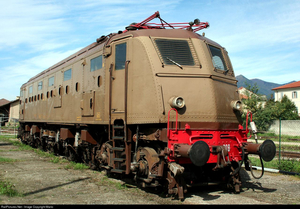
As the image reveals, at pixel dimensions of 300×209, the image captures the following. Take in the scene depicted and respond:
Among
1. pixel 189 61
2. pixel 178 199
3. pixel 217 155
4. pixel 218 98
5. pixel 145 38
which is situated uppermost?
pixel 145 38

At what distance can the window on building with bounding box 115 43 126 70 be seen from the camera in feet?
25.1

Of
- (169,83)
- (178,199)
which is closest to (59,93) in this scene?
(169,83)

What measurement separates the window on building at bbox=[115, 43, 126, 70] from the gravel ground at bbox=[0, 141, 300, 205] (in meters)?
3.11

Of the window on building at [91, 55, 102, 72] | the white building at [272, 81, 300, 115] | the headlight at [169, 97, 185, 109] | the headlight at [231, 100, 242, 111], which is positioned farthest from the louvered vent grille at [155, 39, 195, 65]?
the white building at [272, 81, 300, 115]

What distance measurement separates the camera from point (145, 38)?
7160mm

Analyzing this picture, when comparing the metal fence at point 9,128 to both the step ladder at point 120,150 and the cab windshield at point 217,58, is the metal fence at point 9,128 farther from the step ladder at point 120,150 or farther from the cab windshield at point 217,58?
the cab windshield at point 217,58

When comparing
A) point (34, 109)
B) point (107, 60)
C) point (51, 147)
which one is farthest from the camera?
point (34, 109)

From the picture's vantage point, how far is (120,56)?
306 inches

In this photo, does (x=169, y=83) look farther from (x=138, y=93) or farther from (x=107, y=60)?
(x=107, y=60)

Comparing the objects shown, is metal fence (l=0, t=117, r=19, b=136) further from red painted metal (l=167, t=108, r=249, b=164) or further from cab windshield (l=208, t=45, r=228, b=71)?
red painted metal (l=167, t=108, r=249, b=164)

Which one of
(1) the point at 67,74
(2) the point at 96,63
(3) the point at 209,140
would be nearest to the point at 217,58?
(3) the point at 209,140

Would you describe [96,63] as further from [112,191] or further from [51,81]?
[51,81]

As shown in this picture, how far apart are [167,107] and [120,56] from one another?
222cm

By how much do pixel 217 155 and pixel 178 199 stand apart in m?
1.27
